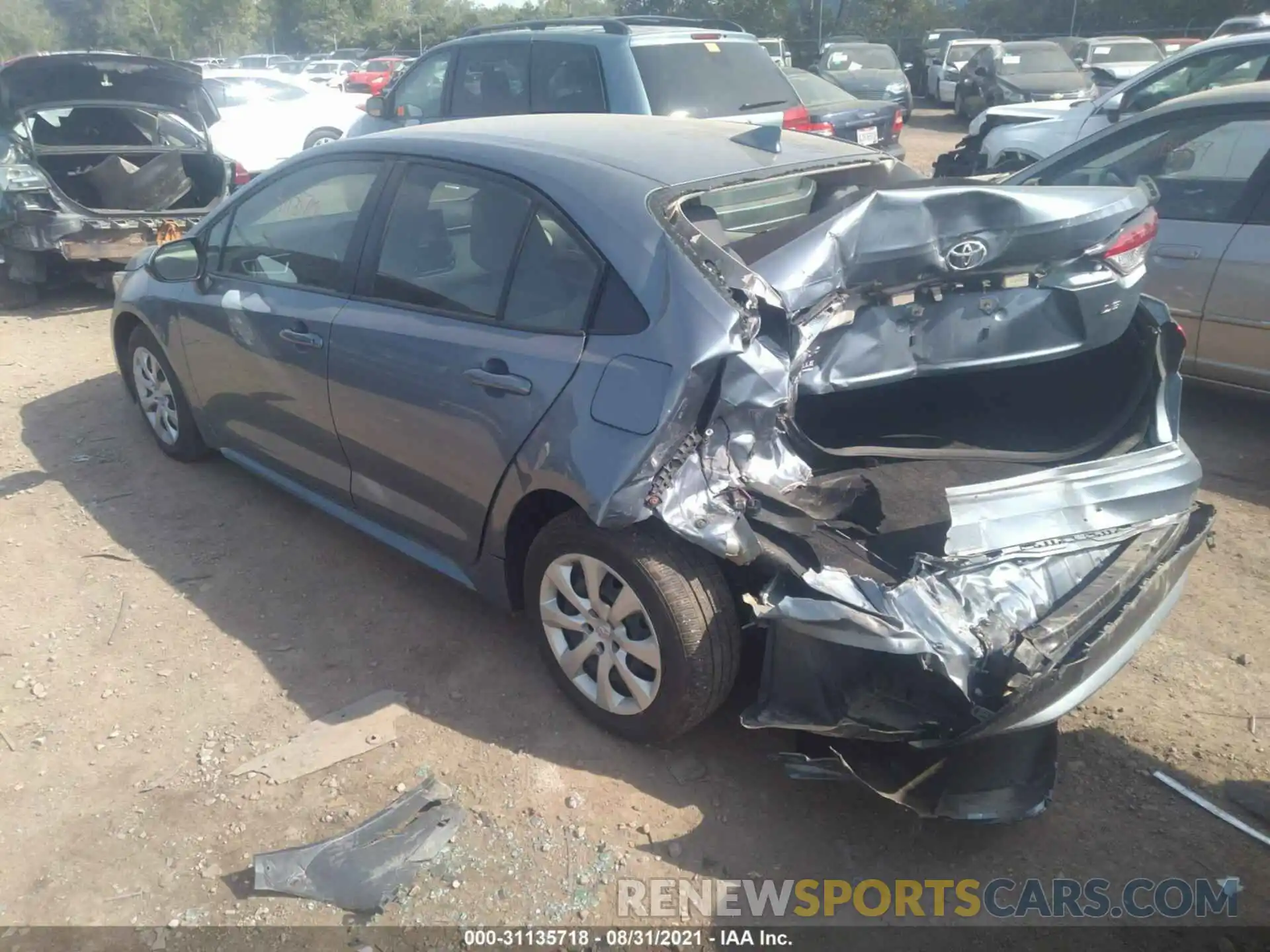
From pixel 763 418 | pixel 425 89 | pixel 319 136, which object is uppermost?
pixel 425 89

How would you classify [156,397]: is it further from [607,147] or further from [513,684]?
[607,147]

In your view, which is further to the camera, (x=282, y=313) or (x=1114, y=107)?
(x=1114, y=107)

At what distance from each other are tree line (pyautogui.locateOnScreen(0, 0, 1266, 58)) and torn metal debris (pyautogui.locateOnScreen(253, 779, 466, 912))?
92.1 feet

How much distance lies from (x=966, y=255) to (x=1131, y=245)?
697 millimetres

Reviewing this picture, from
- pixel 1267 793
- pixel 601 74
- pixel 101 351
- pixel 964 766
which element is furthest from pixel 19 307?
pixel 1267 793

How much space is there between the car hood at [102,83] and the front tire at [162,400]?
157 inches

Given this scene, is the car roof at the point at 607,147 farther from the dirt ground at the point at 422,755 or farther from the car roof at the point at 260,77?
the car roof at the point at 260,77

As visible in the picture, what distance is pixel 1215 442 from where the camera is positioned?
5367 mm

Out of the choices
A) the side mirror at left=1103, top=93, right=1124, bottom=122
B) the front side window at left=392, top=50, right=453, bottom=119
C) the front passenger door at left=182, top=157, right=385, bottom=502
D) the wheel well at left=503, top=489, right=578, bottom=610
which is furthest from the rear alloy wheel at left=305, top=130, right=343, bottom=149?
the wheel well at left=503, top=489, right=578, bottom=610

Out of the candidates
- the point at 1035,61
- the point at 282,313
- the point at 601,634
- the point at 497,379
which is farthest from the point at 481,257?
the point at 1035,61

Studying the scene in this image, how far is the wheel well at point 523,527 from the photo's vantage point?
3.26 m

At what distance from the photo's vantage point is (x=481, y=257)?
3488mm

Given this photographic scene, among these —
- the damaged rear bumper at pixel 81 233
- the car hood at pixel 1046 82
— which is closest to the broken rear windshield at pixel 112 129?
the damaged rear bumper at pixel 81 233

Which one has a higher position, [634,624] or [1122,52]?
[634,624]
